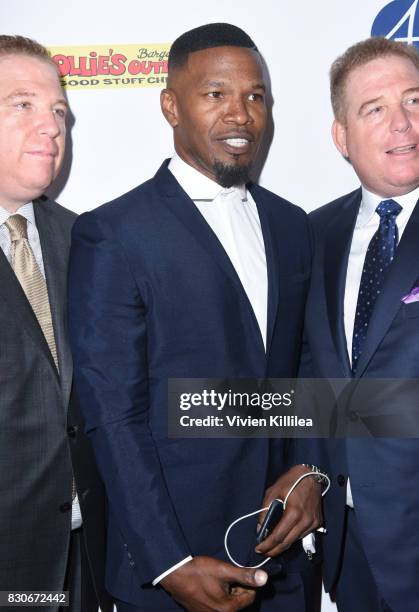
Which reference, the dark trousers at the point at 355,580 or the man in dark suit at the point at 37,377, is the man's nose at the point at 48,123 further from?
the dark trousers at the point at 355,580

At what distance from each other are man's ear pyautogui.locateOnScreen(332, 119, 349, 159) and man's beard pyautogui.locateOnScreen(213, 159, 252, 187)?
469mm

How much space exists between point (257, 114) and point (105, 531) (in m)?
1.34

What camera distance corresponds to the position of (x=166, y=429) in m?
2.03

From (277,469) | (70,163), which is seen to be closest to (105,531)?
(277,469)

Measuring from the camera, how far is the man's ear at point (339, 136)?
8.08 feet

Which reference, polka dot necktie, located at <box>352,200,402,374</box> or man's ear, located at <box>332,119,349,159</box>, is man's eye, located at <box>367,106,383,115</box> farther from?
polka dot necktie, located at <box>352,200,402,374</box>

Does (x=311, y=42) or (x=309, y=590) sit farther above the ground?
(x=311, y=42)

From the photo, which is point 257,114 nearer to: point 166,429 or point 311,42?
point 311,42

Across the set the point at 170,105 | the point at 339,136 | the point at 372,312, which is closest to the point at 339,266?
the point at 372,312

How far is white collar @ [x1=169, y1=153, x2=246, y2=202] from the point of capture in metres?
2.17

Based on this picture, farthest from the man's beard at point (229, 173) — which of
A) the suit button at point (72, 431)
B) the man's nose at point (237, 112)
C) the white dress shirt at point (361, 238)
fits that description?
the suit button at point (72, 431)

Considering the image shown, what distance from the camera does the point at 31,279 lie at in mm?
2066

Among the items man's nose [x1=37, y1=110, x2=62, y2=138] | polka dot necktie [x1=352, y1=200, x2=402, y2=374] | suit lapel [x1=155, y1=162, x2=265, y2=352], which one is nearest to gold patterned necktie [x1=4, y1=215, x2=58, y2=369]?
man's nose [x1=37, y1=110, x2=62, y2=138]

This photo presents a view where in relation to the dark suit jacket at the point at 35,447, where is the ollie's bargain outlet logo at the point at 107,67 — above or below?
above
